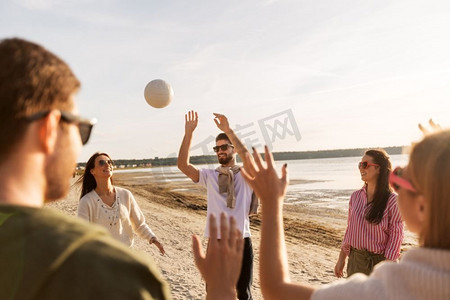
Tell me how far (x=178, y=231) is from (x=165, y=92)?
782cm

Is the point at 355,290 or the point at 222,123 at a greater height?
the point at 222,123

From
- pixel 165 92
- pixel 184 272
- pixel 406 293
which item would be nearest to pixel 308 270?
pixel 184 272

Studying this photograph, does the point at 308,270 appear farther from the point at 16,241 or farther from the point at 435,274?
the point at 16,241

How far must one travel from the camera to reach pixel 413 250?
5.09 feet

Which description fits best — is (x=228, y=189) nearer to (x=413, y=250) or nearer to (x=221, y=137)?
(x=221, y=137)

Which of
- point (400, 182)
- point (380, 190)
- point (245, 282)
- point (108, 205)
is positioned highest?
point (400, 182)

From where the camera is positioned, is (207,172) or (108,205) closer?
(108,205)

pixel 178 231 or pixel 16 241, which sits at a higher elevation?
pixel 16 241

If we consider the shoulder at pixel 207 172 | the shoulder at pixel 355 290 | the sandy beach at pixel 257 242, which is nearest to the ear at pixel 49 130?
the shoulder at pixel 355 290

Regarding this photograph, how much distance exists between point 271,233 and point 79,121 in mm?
1002

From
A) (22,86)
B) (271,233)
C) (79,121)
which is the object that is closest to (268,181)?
(271,233)

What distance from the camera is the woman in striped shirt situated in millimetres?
4602

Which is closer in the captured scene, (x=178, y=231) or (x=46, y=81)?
(x=46, y=81)

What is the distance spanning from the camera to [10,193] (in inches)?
49.4
